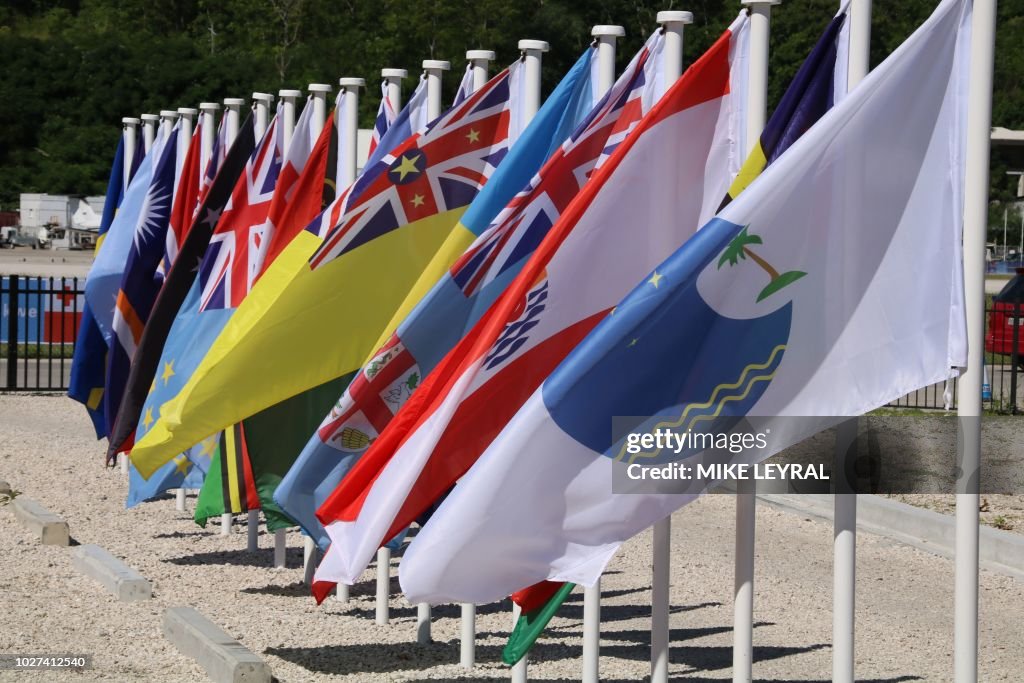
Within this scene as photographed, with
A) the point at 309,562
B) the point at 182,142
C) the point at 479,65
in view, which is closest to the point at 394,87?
the point at 479,65

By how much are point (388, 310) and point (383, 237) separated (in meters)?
0.42

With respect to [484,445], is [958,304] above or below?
above

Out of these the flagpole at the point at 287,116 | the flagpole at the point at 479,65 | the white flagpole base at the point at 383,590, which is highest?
the flagpole at the point at 287,116

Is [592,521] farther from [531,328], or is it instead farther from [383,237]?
[383,237]

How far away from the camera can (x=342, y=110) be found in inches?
389

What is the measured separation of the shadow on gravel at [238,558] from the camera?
35.0 feet

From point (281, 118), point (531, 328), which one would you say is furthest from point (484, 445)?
point (281, 118)

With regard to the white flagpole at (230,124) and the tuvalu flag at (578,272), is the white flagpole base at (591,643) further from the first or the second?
the white flagpole at (230,124)

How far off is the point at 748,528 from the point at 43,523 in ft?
21.9

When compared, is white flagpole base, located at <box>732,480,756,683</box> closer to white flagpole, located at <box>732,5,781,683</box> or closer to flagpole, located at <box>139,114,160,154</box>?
white flagpole, located at <box>732,5,781,683</box>

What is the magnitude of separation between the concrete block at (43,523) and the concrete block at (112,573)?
17.9 inches

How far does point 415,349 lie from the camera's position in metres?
7.13

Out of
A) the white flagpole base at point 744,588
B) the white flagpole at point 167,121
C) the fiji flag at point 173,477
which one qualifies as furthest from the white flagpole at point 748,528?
the white flagpole at point 167,121

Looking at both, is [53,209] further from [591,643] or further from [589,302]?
[589,302]
